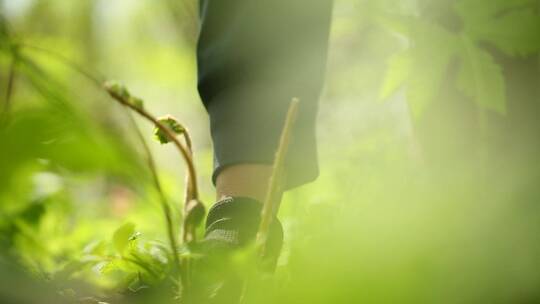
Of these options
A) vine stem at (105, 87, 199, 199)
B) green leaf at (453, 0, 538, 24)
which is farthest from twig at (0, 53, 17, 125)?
green leaf at (453, 0, 538, 24)

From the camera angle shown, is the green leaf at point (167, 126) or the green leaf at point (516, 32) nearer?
the green leaf at point (167, 126)

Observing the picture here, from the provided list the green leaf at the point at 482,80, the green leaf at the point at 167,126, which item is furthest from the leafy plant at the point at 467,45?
the green leaf at the point at 167,126

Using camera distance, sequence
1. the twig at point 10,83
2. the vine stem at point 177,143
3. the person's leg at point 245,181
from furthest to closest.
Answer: the person's leg at point 245,181, the vine stem at point 177,143, the twig at point 10,83

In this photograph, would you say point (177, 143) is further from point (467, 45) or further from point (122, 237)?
point (467, 45)

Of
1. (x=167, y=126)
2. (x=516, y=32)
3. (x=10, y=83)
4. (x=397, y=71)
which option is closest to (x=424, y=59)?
(x=397, y=71)

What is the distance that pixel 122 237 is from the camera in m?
0.64

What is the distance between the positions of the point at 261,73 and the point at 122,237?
562mm

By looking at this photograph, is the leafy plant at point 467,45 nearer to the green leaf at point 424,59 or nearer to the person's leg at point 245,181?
the green leaf at point 424,59

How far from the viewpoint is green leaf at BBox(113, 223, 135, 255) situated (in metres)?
0.64

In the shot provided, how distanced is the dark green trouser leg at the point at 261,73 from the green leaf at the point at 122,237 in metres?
0.41

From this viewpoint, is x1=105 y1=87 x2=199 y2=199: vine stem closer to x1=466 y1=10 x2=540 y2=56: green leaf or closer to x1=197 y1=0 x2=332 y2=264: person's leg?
x1=197 y1=0 x2=332 y2=264: person's leg

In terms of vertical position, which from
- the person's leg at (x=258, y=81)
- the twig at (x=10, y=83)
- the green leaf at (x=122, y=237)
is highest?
the twig at (x=10, y=83)

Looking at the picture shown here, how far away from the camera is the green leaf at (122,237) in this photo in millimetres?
641

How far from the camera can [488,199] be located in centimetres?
46
